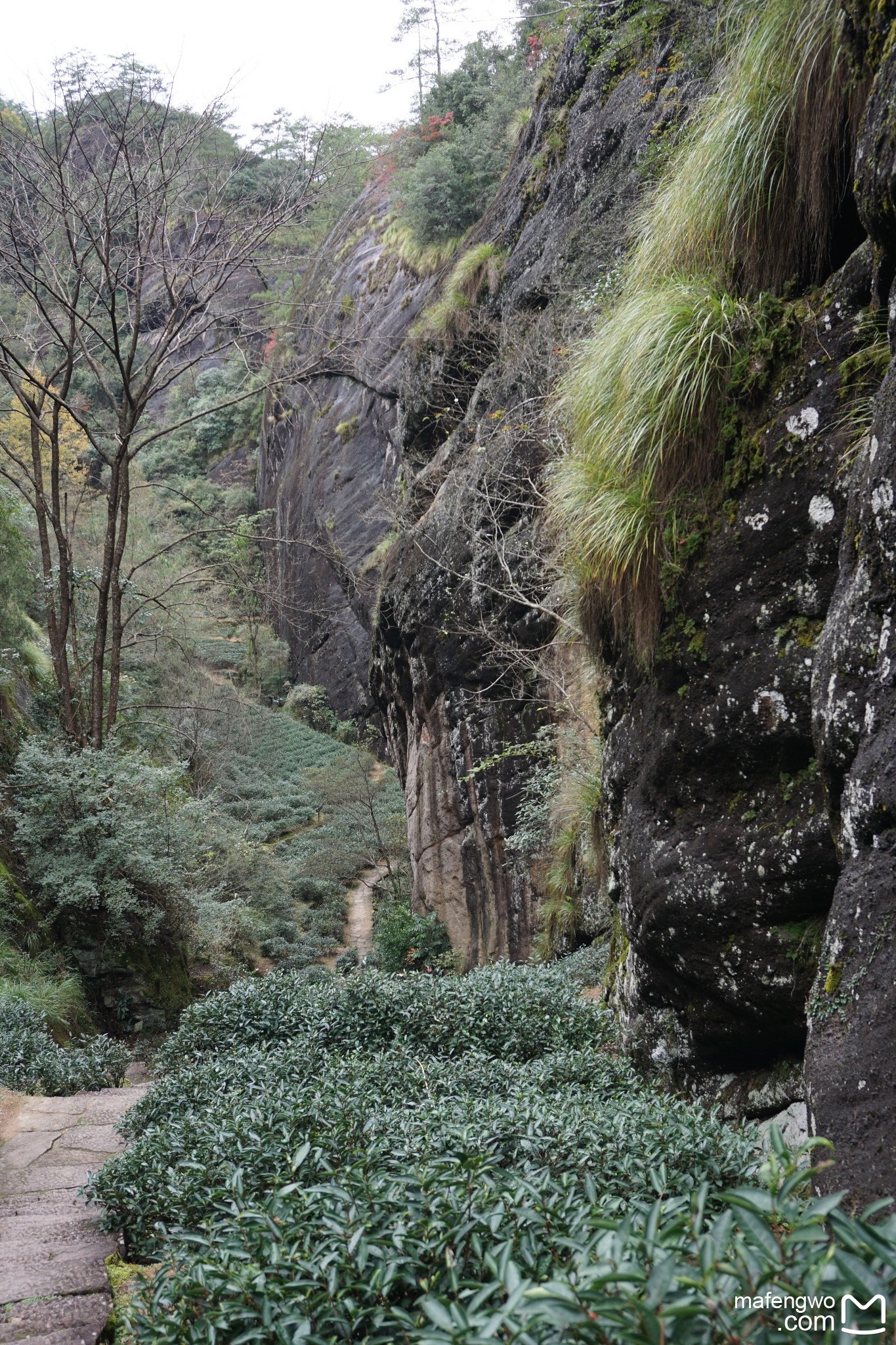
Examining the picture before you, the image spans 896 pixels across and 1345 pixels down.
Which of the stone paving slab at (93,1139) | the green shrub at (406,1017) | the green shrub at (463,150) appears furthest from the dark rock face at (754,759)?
the green shrub at (463,150)

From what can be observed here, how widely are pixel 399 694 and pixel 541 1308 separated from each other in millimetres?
12323

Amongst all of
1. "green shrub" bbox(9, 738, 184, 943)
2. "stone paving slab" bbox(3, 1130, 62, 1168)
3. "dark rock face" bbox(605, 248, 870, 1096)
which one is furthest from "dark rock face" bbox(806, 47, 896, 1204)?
"green shrub" bbox(9, 738, 184, 943)

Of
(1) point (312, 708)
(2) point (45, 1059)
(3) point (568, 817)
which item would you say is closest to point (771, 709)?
(3) point (568, 817)

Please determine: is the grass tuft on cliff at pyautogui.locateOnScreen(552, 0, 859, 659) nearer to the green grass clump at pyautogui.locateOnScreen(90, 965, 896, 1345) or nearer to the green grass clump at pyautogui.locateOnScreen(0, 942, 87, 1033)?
the green grass clump at pyautogui.locateOnScreen(90, 965, 896, 1345)

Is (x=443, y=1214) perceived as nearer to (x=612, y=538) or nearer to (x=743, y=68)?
(x=612, y=538)

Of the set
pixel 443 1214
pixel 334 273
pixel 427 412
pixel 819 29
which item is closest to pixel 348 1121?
pixel 443 1214

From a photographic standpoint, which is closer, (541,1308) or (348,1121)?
(541,1308)

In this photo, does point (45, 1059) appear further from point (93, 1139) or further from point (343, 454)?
point (343, 454)

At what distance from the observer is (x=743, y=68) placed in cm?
370

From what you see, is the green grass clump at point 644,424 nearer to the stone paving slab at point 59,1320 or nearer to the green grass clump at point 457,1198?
the green grass clump at point 457,1198

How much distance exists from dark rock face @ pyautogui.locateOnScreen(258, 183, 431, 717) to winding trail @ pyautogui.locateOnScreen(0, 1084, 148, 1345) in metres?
14.6

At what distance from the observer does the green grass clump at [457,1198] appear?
4.17 ft

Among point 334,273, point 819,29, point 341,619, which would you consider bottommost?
point 819,29

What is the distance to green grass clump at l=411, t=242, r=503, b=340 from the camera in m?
12.4
